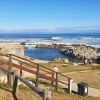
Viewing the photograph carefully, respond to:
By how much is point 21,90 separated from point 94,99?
14.2 feet

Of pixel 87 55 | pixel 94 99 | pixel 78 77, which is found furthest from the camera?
pixel 87 55

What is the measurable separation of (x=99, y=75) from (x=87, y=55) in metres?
47.6

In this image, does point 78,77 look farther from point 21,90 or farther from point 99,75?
point 21,90

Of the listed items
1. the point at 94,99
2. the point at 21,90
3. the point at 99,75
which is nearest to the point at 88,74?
the point at 99,75

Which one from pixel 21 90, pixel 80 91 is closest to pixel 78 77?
pixel 80 91

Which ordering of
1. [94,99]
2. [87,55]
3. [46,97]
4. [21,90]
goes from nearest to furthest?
[46,97]
[21,90]
[94,99]
[87,55]

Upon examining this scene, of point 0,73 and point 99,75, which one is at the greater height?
point 0,73

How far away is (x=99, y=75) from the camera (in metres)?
27.0

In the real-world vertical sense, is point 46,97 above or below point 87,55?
above

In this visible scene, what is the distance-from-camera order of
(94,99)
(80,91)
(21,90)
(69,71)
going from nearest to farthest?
(21,90), (94,99), (80,91), (69,71)

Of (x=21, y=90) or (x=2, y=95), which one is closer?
(x=2, y=95)

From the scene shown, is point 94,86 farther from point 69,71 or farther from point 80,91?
point 69,71

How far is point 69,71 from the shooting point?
2853 cm

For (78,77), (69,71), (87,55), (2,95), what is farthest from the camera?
(87,55)
